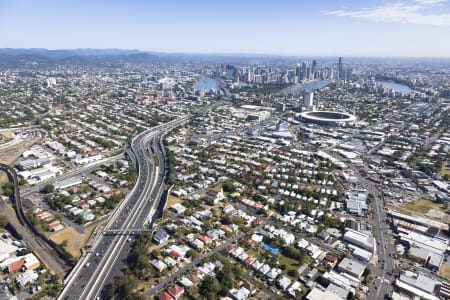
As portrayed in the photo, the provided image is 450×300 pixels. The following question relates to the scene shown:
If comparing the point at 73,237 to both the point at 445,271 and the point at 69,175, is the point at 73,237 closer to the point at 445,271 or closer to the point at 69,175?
the point at 69,175

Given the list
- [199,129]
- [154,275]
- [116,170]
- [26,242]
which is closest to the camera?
[154,275]

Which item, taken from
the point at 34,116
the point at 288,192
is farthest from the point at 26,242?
the point at 34,116

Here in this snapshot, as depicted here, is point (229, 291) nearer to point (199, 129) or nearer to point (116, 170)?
point (116, 170)

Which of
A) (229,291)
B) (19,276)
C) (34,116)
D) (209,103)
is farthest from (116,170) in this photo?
(209,103)

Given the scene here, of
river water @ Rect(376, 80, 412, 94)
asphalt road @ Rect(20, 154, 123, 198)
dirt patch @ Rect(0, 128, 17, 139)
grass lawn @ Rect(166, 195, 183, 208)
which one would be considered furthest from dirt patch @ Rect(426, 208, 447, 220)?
river water @ Rect(376, 80, 412, 94)

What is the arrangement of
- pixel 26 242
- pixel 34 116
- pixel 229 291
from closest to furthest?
pixel 229 291, pixel 26 242, pixel 34 116

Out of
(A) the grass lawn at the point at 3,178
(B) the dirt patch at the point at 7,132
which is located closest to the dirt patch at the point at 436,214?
(A) the grass lawn at the point at 3,178

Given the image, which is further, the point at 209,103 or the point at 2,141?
the point at 209,103
